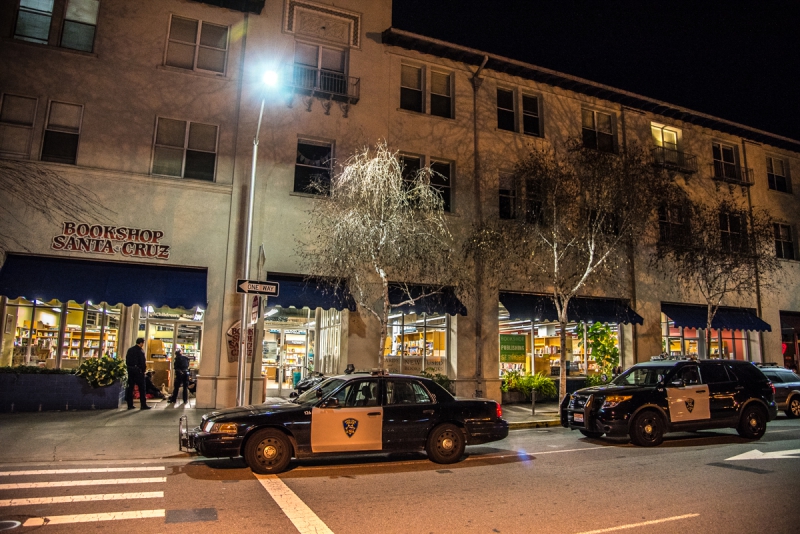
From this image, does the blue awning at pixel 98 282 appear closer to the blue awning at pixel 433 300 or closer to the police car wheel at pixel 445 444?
the blue awning at pixel 433 300

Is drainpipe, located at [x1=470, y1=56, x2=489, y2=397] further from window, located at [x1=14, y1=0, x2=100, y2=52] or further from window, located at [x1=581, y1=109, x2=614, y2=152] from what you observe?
window, located at [x1=14, y1=0, x2=100, y2=52]

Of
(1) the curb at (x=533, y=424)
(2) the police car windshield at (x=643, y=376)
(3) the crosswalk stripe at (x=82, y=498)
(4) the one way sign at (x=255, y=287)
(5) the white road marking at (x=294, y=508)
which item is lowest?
(3) the crosswalk stripe at (x=82, y=498)

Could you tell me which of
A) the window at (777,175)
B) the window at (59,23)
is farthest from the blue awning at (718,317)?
the window at (59,23)

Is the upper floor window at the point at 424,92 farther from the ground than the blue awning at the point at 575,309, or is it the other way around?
the upper floor window at the point at 424,92

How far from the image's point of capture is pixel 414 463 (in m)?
9.66

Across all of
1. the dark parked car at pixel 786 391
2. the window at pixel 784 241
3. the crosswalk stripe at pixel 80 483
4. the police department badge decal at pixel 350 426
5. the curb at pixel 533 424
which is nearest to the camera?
the crosswalk stripe at pixel 80 483

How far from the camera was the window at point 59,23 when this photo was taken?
1627cm

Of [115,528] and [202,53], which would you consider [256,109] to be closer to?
[202,53]

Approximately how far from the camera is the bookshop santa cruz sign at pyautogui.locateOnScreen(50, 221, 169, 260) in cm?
1538

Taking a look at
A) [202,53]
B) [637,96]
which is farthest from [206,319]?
[637,96]

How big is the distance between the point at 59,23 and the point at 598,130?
19343mm

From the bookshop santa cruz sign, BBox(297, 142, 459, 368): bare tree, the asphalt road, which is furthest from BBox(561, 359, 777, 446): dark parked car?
the bookshop santa cruz sign

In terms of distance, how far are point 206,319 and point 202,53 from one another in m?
8.38

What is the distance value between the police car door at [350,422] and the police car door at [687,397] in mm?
6468
